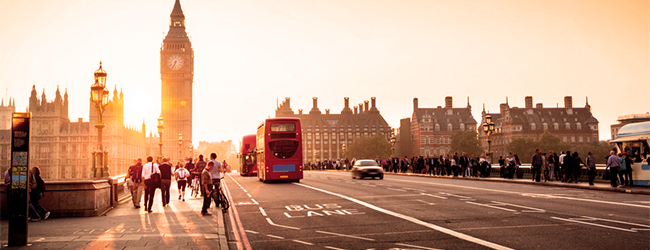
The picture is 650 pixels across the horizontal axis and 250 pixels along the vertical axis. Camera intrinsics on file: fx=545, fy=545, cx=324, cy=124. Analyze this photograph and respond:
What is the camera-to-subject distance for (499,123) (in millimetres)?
132125

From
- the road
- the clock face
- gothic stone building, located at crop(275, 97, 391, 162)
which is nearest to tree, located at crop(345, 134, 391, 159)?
gothic stone building, located at crop(275, 97, 391, 162)

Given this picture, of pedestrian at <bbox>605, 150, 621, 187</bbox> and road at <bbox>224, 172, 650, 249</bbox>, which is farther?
pedestrian at <bbox>605, 150, 621, 187</bbox>

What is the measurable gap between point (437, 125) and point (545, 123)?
26.5 meters

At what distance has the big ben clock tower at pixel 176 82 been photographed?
146m

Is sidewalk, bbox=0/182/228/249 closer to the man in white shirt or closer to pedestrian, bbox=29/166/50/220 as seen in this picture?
pedestrian, bbox=29/166/50/220

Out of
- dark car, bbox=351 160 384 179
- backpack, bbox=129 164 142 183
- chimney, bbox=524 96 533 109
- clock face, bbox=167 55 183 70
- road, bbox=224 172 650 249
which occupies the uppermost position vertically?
clock face, bbox=167 55 183 70

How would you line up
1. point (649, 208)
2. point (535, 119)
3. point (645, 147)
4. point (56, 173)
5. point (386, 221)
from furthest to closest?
point (535, 119) → point (56, 173) → point (645, 147) → point (649, 208) → point (386, 221)

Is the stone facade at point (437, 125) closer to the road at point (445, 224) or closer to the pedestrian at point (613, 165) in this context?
the pedestrian at point (613, 165)

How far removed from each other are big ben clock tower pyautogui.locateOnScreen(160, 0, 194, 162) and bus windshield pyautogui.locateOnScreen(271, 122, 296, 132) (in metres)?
116

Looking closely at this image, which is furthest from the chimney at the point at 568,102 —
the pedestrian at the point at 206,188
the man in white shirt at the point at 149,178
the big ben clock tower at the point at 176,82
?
the man in white shirt at the point at 149,178

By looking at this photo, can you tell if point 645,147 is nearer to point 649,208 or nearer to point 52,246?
point 649,208

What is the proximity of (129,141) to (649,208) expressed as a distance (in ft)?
373

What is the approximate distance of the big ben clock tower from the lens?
146250 mm

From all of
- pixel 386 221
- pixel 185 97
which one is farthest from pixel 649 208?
pixel 185 97
